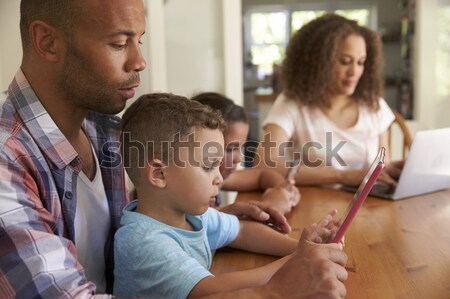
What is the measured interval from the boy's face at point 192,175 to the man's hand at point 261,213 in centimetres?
25

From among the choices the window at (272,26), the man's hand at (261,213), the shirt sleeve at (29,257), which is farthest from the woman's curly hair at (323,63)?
the window at (272,26)

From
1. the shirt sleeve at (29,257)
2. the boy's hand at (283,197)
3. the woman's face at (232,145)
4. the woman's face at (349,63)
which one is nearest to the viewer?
the shirt sleeve at (29,257)

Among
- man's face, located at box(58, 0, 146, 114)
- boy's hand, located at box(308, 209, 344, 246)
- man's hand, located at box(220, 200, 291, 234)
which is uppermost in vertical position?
man's face, located at box(58, 0, 146, 114)

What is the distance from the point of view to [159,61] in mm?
2730

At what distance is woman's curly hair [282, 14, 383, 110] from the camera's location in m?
1.97

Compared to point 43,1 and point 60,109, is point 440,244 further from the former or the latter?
point 43,1

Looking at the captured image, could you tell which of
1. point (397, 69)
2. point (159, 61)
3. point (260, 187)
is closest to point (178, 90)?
point (159, 61)

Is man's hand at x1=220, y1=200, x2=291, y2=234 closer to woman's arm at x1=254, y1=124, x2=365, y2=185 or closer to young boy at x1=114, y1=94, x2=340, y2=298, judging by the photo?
young boy at x1=114, y1=94, x2=340, y2=298

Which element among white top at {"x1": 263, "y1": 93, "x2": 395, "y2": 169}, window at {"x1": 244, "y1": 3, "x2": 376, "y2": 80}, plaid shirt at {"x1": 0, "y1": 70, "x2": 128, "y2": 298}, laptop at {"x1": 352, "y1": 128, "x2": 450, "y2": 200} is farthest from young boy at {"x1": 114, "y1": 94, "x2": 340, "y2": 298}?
window at {"x1": 244, "y1": 3, "x2": 376, "y2": 80}

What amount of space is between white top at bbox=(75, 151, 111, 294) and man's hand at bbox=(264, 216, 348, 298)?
41cm

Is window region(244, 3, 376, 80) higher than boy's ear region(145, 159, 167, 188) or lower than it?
higher

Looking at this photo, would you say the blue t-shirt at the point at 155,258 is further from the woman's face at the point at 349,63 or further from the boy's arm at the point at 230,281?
the woman's face at the point at 349,63

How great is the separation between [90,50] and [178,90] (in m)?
2.07

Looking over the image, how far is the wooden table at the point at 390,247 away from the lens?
0.86 m
